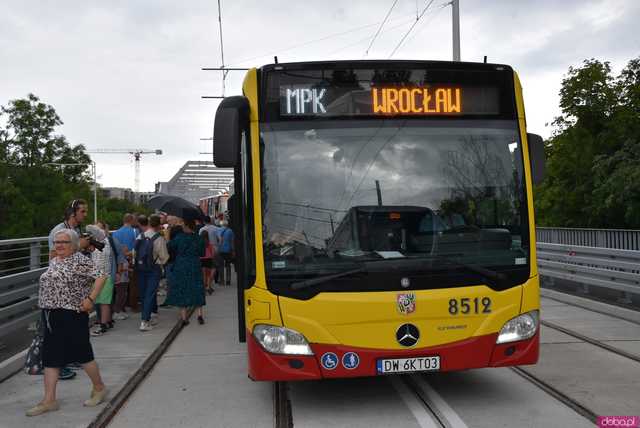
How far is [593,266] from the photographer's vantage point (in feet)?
45.0

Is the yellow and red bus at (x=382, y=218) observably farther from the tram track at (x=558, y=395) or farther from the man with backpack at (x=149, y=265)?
the man with backpack at (x=149, y=265)

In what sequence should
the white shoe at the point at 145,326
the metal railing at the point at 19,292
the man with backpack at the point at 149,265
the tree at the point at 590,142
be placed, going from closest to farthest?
the metal railing at the point at 19,292, the white shoe at the point at 145,326, the man with backpack at the point at 149,265, the tree at the point at 590,142

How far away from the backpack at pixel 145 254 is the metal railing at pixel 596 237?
8.52 m

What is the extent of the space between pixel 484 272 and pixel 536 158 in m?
1.19

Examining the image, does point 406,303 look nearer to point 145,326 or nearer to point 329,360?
point 329,360

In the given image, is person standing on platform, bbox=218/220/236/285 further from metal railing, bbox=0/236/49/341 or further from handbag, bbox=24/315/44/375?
handbag, bbox=24/315/44/375

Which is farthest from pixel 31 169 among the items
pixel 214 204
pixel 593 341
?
pixel 593 341

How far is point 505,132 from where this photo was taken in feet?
19.3

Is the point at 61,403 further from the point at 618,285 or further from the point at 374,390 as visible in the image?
the point at 618,285

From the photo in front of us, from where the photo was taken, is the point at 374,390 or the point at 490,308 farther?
the point at 374,390

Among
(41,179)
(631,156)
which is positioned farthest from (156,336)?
(41,179)

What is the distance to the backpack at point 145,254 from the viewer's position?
1066 centimetres

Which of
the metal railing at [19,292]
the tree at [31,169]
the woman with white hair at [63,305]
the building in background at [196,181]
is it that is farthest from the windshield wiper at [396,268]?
the tree at [31,169]

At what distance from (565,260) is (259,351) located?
989cm
